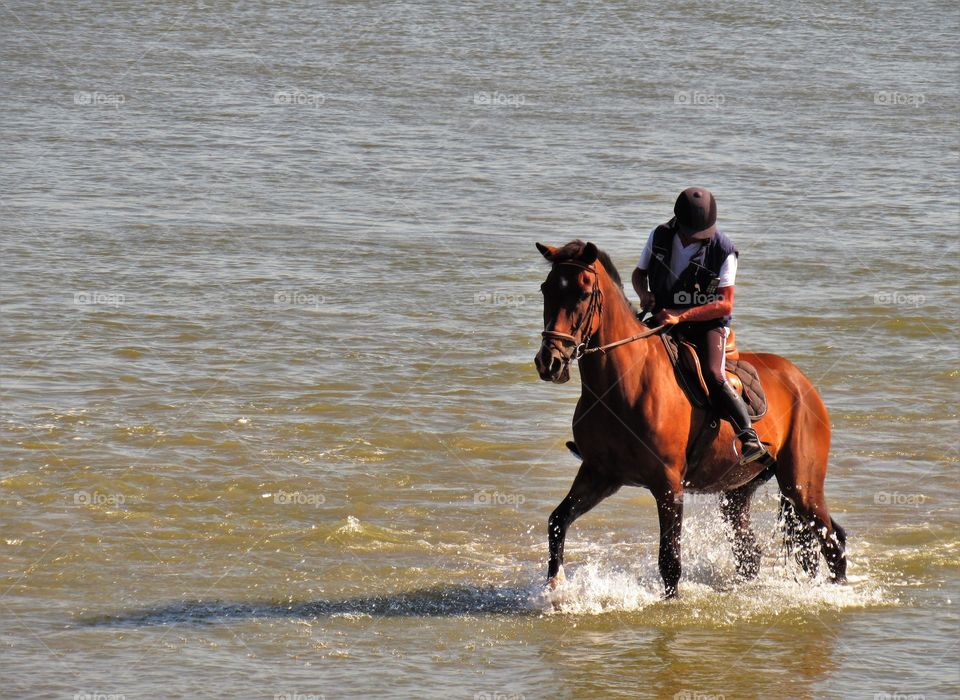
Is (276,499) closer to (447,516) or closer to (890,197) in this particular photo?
(447,516)

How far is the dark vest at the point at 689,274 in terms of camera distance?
9.20m

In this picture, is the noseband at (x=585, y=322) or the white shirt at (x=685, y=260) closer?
the noseband at (x=585, y=322)

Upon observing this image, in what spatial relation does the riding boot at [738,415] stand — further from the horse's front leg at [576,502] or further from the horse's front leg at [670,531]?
the horse's front leg at [576,502]

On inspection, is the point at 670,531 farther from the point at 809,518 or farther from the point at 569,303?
the point at 569,303

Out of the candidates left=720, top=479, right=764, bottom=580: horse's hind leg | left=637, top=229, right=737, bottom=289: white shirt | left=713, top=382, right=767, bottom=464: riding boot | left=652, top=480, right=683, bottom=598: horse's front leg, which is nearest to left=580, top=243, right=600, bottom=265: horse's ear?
left=637, top=229, right=737, bottom=289: white shirt

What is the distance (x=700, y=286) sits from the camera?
9.27 meters

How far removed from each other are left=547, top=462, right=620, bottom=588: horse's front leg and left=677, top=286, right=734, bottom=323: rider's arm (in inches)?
43.1

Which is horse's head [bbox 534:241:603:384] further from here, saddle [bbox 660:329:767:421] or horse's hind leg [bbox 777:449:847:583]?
horse's hind leg [bbox 777:449:847:583]

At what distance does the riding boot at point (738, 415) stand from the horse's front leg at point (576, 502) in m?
0.81

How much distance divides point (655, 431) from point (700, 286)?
0.96m

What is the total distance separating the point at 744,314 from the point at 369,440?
5.91 meters

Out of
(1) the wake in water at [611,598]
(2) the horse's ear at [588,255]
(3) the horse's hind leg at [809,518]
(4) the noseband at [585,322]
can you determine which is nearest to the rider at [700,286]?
(3) the horse's hind leg at [809,518]

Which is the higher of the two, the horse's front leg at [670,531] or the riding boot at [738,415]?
the riding boot at [738,415]

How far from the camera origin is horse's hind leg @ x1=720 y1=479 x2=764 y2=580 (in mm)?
10164
